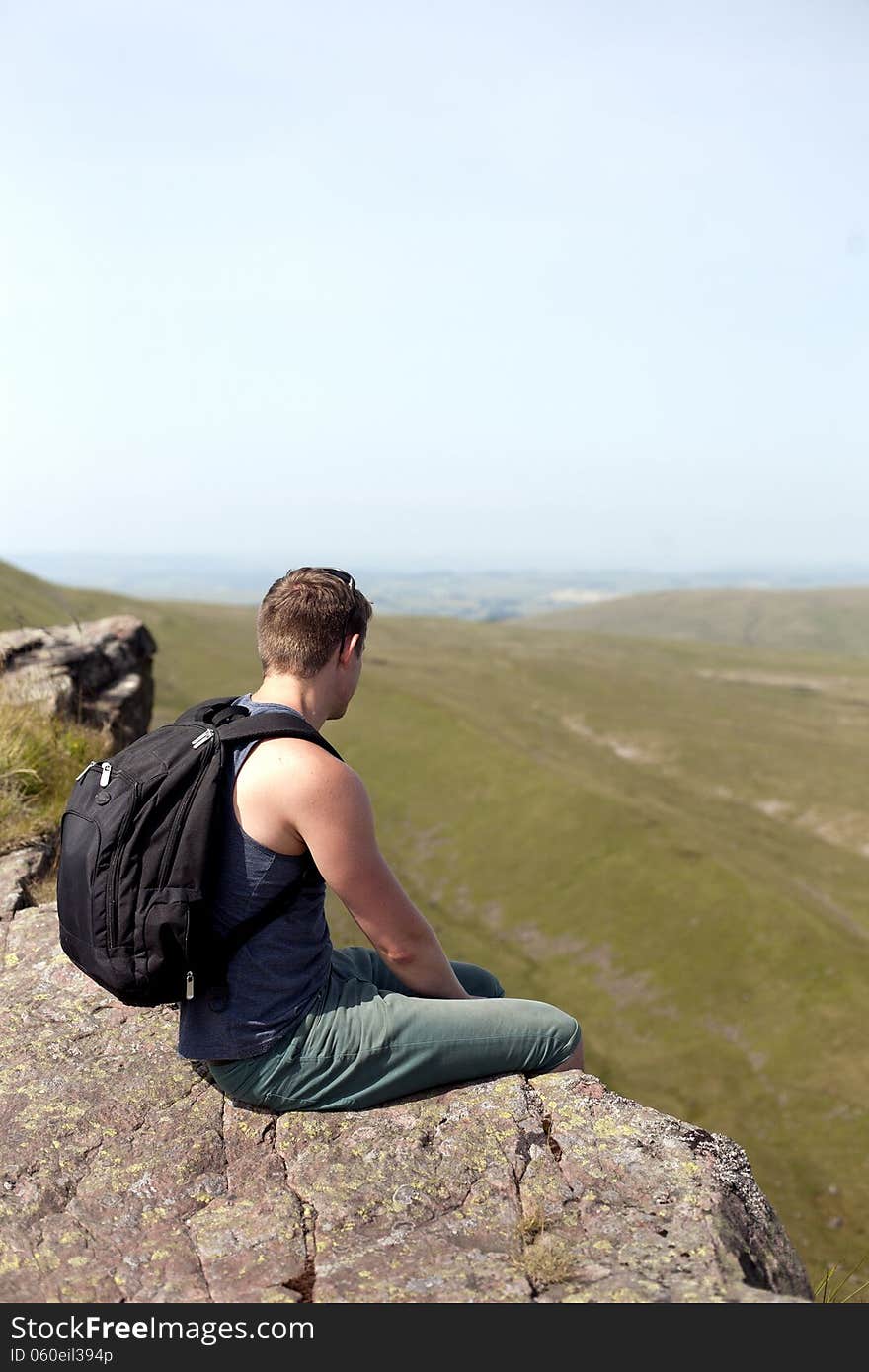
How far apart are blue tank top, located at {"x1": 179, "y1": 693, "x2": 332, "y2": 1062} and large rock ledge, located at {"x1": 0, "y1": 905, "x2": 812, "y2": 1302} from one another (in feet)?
2.41

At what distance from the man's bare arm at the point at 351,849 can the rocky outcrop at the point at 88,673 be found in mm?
10165

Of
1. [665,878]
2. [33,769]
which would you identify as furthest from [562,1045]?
[665,878]

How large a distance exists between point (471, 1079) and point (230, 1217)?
1.88m

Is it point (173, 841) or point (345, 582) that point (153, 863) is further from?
point (345, 582)

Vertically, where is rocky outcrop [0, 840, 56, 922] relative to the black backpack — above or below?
below

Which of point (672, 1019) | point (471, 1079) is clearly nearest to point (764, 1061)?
point (672, 1019)

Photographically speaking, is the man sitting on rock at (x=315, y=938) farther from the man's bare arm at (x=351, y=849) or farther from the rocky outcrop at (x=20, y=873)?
the rocky outcrop at (x=20, y=873)

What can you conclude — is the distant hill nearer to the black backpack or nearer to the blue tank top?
the blue tank top

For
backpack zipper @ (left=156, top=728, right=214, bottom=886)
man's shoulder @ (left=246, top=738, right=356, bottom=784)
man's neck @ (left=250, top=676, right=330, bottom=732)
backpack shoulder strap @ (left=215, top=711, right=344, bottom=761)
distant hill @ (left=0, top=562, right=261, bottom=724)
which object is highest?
man's neck @ (left=250, top=676, right=330, bottom=732)

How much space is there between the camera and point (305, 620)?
5.49 meters

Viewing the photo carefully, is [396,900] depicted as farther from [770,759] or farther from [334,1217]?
[770,759]

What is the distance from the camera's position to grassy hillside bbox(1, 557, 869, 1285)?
175ft

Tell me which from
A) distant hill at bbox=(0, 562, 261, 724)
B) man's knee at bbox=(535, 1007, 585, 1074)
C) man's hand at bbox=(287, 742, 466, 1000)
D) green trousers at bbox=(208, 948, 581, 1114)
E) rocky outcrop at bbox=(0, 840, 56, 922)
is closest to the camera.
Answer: man's hand at bbox=(287, 742, 466, 1000)

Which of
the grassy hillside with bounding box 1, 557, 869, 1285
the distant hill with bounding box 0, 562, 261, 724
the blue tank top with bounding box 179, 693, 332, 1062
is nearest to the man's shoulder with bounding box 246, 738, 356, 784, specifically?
the blue tank top with bounding box 179, 693, 332, 1062
